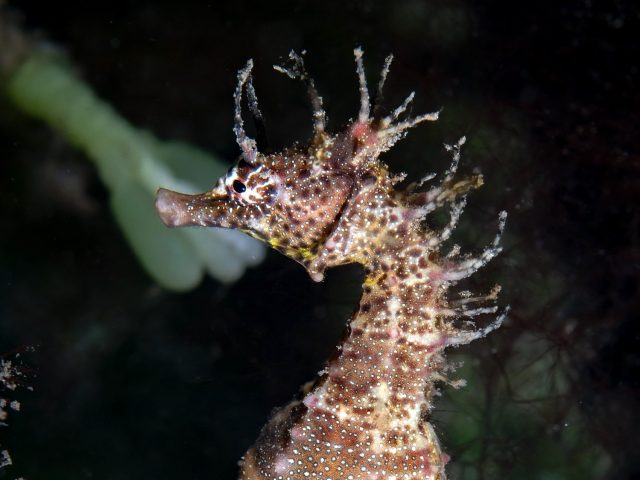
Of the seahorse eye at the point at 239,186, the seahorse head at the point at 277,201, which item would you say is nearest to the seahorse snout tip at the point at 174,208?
the seahorse head at the point at 277,201

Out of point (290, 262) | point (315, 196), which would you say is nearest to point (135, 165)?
point (290, 262)

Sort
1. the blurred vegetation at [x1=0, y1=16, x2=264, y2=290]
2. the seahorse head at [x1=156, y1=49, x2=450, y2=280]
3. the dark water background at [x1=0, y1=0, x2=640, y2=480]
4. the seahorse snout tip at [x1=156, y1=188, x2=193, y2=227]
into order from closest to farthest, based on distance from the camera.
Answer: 1. the seahorse head at [x1=156, y1=49, x2=450, y2=280]
2. the seahorse snout tip at [x1=156, y1=188, x2=193, y2=227]
3. the dark water background at [x1=0, y1=0, x2=640, y2=480]
4. the blurred vegetation at [x1=0, y1=16, x2=264, y2=290]

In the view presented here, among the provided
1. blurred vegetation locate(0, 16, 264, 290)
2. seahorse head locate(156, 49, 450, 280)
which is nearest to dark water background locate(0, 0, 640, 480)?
blurred vegetation locate(0, 16, 264, 290)

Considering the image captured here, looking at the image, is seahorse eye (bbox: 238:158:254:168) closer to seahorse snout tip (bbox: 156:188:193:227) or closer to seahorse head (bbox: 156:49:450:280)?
seahorse head (bbox: 156:49:450:280)

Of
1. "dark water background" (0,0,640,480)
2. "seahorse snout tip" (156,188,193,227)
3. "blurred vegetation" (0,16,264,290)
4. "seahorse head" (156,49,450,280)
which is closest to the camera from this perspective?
"seahorse head" (156,49,450,280)

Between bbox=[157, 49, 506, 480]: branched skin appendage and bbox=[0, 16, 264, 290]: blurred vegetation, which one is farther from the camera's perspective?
bbox=[0, 16, 264, 290]: blurred vegetation

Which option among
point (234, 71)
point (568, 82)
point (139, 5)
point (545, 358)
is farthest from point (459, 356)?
point (139, 5)

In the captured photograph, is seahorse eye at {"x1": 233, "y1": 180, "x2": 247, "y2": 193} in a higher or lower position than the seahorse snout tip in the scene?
higher

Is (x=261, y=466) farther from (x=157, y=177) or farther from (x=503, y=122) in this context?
(x=503, y=122)
